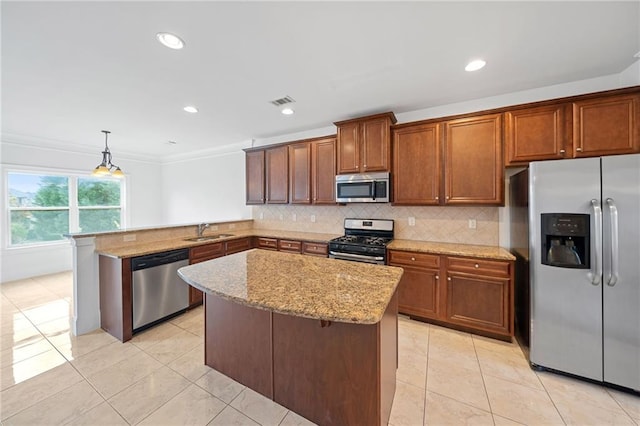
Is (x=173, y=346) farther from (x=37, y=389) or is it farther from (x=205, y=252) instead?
(x=205, y=252)

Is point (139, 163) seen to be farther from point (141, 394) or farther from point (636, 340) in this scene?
point (636, 340)

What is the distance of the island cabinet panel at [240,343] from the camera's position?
1.76m

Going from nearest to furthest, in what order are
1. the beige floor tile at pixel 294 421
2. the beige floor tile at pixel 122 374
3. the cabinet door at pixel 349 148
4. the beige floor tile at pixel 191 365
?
the beige floor tile at pixel 294 421 → the beige floor tile at pixel 122 374 → the beige floor tile at pixel 191 365 → the cabinet door at pixel 349 148

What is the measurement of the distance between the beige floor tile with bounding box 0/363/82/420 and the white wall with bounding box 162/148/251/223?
3294 millimetres

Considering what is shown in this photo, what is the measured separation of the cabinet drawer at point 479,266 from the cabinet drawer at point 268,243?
2.49 metres

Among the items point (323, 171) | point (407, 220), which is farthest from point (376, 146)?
A: point (407, 220)

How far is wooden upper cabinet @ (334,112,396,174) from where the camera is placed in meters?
3.20

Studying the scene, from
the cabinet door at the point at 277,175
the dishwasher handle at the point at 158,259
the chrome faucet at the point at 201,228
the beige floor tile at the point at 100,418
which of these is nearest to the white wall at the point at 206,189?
the cabinet door at the point at 277,175

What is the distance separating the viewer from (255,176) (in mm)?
4492

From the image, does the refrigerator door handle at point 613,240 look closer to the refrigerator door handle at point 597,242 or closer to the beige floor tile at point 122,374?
the refrigerator door handle at point 597,242

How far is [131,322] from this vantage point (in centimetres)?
260

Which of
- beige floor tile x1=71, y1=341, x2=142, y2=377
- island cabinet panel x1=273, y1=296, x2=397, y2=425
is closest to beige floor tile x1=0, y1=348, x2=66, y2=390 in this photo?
beige floor tile x1=71, y1=341, x2=142, y2=377

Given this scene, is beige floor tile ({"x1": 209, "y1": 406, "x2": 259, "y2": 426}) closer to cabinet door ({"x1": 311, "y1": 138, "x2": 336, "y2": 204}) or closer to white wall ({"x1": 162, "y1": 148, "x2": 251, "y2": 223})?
cabinet door ({"x1": 311, "y1": 138, "x2": 336, "y2": 204})

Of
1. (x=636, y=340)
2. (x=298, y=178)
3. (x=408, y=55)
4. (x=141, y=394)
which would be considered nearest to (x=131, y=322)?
(x=141, y=394)
